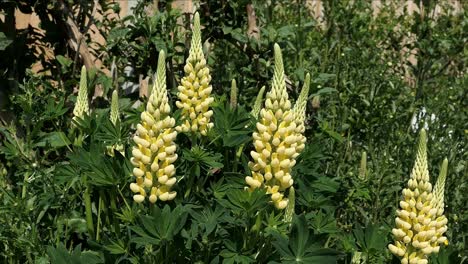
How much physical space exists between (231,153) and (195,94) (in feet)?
1.24

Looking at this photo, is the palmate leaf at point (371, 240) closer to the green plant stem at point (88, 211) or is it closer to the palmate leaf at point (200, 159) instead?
the palmate leaf at point (200, 159)

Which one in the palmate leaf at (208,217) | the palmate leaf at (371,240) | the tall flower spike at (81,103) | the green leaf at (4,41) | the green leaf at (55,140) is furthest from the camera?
the green leaf at (4,41)

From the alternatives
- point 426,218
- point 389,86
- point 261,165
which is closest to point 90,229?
point 261,165

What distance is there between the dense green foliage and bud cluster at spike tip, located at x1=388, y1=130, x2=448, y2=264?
9 cm

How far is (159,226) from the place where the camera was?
2348 mm

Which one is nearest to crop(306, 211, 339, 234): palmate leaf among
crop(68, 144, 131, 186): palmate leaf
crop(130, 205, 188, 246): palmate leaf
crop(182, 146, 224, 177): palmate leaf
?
crop(182, 146, 224, 177): palmate leaf

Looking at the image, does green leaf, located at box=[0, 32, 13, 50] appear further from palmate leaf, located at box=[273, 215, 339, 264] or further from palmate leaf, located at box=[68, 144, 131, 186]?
palmate leaf, located at box=[273, 215, 339, 264]

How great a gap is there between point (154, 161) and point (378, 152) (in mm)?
2141

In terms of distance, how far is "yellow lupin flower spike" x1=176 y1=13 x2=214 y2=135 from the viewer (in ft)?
8.76

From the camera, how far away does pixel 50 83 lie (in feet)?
12.8

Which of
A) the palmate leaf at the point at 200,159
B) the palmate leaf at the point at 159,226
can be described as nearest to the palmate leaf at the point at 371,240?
the palmate leaf at the point at 200,159

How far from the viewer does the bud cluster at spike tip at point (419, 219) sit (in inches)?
94.9

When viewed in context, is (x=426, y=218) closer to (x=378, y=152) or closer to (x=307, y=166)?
(x=307, y=166)

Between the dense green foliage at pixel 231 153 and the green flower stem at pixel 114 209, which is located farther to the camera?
the green flower stem at pixel 114 209
